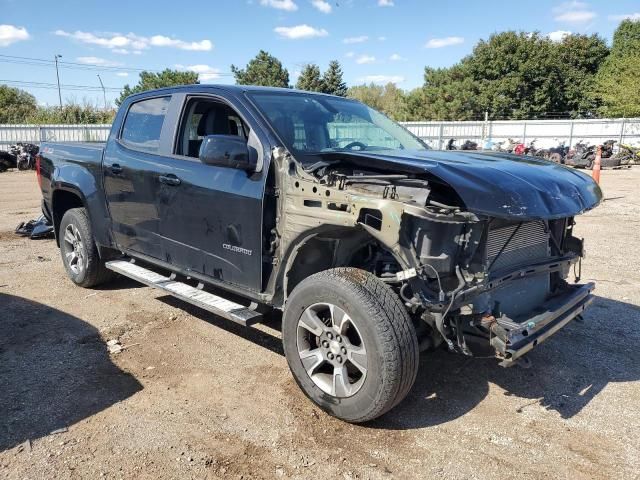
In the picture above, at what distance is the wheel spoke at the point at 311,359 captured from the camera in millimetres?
3285

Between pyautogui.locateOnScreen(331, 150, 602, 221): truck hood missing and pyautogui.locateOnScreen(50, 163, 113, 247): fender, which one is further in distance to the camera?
pyautogui.locateOnScreen(50, 163, 113, 247): fender

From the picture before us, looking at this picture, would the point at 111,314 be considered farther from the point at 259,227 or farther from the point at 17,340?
the point at 259,227

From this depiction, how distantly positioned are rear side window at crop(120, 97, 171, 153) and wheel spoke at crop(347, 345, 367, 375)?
2545mm

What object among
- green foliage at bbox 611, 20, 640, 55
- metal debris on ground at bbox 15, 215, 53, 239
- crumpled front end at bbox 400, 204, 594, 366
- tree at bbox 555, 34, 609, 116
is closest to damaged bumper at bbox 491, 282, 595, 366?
crumpled front end at bbox 400, 204, 594, 366

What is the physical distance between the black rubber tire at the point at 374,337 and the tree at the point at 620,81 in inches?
1614

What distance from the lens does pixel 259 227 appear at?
3.62 meters

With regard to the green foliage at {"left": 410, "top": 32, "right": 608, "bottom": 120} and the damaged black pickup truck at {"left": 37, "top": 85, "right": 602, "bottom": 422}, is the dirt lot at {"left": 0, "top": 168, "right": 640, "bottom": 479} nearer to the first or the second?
the damaged black pickup truck at {"left": 37, "top": 85, "right": 602, "bottom": 422}

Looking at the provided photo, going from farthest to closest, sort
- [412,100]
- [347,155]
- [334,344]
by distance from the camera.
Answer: [412,100]
[347,155]
[334,344]

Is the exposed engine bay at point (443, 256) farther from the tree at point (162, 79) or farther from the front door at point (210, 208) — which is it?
the tree at point (162, 79)

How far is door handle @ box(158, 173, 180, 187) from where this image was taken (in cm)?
420

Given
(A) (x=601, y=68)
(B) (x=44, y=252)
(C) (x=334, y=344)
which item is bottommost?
(B) (x=44, y=252)

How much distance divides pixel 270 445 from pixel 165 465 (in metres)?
0.56

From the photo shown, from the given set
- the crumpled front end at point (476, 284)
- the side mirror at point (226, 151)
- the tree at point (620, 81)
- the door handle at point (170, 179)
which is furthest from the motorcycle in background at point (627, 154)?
the side mirror at point (226, 151)

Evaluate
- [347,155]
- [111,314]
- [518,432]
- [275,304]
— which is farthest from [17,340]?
[518,432]
